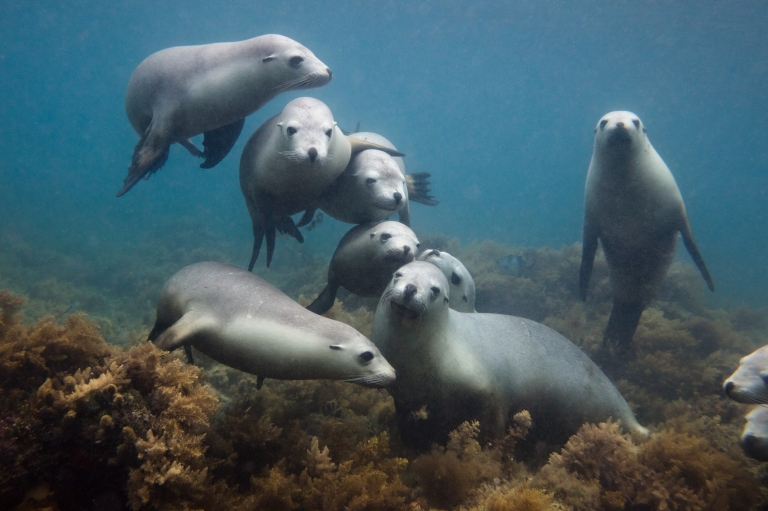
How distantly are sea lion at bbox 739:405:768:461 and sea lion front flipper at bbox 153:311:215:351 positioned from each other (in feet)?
12.4

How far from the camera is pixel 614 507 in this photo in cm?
231

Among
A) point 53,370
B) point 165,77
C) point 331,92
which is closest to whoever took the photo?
point 53,370

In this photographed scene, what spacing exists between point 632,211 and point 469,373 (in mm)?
3360

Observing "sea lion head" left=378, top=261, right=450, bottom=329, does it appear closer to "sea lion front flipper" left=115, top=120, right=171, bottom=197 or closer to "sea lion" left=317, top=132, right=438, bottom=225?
"sea lion" left=317, top=132, right=438, bottom=225

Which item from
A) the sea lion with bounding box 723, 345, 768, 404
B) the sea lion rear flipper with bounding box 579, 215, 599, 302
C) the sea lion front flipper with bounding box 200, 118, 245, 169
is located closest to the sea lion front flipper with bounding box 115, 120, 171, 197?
the sea lion front flipper with bounding box 200, 118, 245, 169

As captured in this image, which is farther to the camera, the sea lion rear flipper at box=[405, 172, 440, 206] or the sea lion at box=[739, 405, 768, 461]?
the sea lion rear flipper at box=[405, 172, 440, 206]

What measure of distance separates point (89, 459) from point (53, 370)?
77cm

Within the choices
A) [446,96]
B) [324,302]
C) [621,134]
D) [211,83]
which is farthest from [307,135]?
[446,96]

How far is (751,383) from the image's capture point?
108 inches

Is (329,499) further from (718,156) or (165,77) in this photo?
(718,156)

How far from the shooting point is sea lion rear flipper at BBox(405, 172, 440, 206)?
5.95m

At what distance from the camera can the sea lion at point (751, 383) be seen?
2705 mm

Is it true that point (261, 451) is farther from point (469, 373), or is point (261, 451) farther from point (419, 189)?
point (419, 189)

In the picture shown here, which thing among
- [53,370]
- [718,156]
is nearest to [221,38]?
[53,370]
